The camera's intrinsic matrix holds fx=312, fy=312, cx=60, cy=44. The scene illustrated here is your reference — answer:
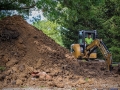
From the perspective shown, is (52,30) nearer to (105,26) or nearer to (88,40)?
(105,26)

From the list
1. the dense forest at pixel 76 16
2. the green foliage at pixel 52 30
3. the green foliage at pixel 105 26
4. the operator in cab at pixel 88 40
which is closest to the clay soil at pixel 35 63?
the dense forest at pixel 76 16

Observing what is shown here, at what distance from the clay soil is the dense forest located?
147 cm

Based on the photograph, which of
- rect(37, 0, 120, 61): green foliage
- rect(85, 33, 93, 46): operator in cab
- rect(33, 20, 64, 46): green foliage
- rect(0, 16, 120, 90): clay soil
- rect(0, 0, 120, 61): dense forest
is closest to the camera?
rect(0, 16, 120, 90): clay soil

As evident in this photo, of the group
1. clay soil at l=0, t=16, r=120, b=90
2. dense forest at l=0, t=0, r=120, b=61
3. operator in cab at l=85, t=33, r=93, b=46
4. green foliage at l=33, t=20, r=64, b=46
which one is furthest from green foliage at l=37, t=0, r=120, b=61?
green foliage at l=33, t=20, r=64, b=46

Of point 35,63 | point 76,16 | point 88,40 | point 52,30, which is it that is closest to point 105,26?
point 88,40

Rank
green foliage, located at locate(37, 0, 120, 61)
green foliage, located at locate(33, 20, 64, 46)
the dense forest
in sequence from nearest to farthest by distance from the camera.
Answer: the dense forest → green foliage, located at locate(37, 0, 120, 61) → green foliage, located at locate(33, 20, 64, 46)

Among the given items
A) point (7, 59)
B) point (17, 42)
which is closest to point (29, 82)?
point (7, 59)

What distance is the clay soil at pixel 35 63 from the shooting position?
10.7m

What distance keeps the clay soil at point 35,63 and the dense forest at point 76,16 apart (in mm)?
1467

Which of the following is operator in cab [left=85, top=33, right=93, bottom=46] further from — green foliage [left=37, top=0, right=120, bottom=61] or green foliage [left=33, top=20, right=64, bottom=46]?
green foliage [left=33, top=20, right=64, bottom=46]

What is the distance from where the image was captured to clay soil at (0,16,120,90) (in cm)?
1068

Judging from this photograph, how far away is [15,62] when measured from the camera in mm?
11688

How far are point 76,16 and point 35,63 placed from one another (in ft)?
17.9

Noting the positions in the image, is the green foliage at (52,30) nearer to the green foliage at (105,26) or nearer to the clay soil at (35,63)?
the green foliage at (105,26)
